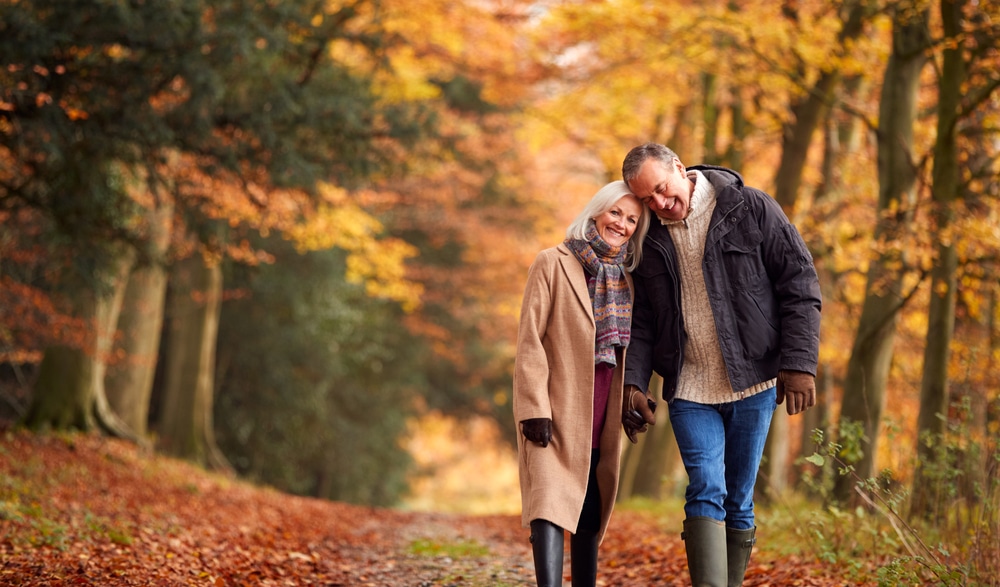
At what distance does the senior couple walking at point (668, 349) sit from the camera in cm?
415

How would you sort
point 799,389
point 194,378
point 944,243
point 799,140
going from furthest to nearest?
point 194,378
point 799,140
point 944,243
point 799,389

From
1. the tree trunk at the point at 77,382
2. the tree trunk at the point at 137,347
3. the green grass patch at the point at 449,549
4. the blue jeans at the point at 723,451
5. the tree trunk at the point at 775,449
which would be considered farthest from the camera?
the tree trunk at the point at 137,347

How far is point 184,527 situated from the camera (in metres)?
8.16

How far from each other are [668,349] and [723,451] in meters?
0.50

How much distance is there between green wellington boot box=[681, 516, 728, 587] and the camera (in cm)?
405

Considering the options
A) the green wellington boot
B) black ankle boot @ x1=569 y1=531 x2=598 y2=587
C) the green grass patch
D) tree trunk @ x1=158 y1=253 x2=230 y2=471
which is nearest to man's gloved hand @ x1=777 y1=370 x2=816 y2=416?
the green wellington boot

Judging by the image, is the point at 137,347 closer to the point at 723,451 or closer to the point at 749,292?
the point at 723,451

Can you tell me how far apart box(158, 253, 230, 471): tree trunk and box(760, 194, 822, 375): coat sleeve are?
12661 millimetres

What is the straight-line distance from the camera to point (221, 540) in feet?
25.1

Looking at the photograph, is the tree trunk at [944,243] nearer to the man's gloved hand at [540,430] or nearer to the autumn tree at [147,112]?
the man's gloved hand at [540,430]

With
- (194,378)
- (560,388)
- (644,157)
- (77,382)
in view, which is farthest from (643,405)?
(194,378)

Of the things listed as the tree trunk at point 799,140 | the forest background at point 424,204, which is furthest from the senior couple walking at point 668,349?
the tree trunk at point 799,140

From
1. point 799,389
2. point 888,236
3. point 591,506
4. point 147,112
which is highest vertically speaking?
point 147,112

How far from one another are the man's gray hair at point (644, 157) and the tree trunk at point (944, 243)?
155 inches
